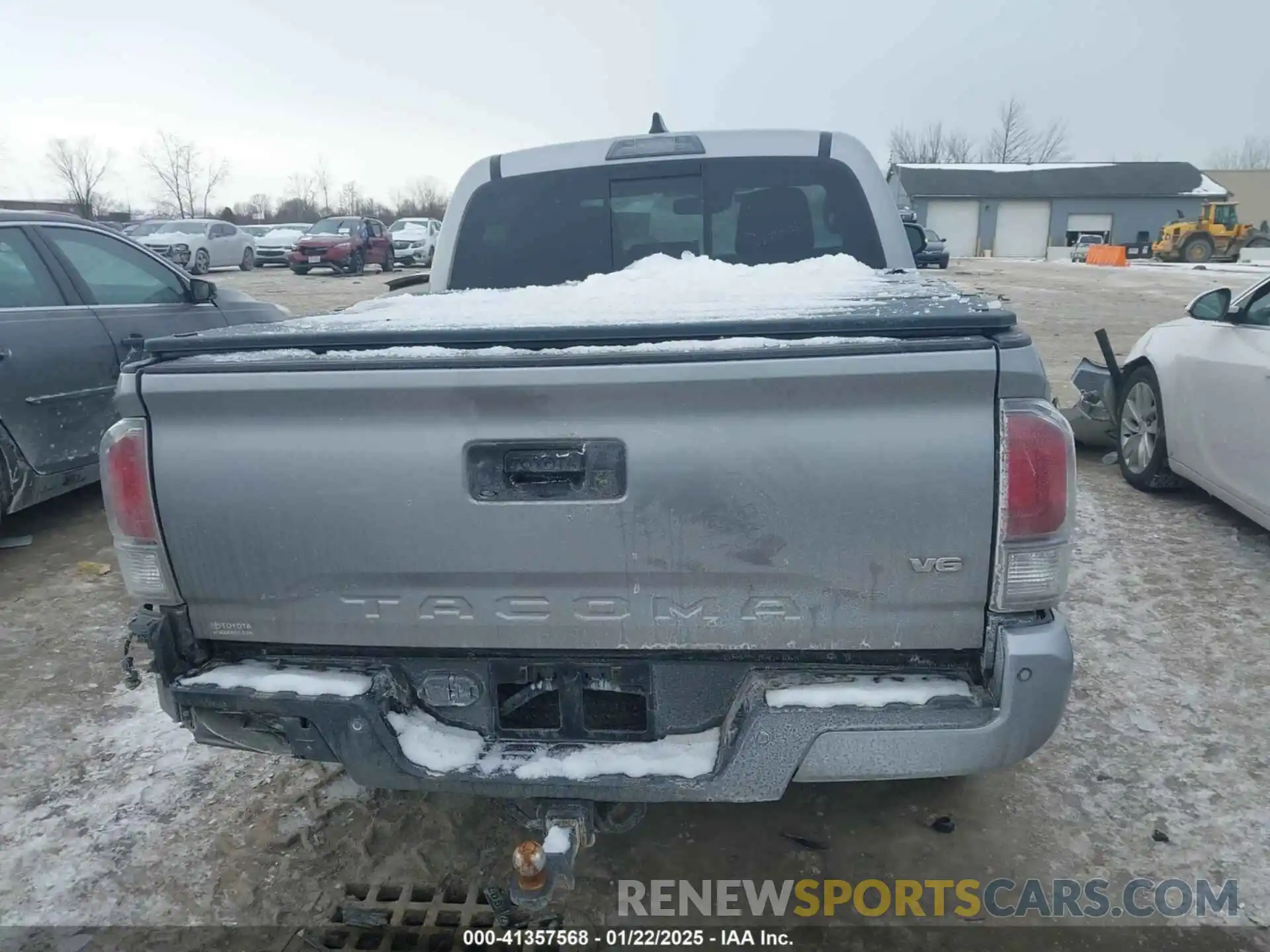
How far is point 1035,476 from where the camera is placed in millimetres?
1892

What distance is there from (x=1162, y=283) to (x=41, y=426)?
28.8m

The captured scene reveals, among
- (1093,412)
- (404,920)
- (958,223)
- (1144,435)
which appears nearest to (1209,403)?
(1144,435)

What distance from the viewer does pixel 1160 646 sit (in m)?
3.89

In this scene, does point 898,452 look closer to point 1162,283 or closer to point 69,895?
→ point 69,895

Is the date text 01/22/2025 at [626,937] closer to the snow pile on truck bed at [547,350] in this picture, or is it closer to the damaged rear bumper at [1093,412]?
the snow pile on truck bed at [547,350]

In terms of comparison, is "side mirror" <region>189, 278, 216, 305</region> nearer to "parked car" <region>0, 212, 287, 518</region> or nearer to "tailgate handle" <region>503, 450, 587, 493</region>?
"parked car" <region>0, 212, 287, 518</region>

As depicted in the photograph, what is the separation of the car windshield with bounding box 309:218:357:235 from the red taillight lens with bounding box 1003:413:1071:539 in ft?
89.2

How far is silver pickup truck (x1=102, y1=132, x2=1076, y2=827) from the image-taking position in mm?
1909

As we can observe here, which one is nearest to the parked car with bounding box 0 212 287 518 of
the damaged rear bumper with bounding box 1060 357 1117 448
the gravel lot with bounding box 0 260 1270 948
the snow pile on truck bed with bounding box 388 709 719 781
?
the gravel lot with bounding box 0 260 1270 948

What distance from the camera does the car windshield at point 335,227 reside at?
86.9 feet

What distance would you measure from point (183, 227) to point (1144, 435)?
2787cm

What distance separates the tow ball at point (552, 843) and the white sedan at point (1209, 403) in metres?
4.03

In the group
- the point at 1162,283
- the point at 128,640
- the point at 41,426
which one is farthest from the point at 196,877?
the point at 1162,283

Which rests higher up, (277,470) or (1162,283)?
(277,470)
